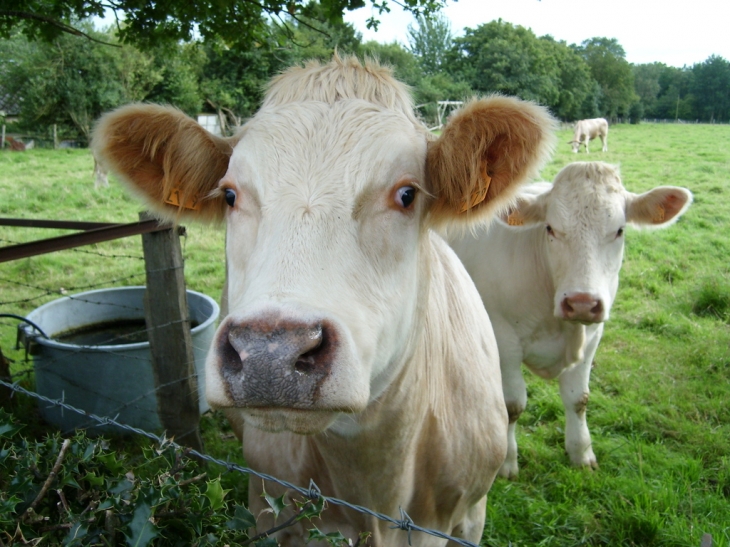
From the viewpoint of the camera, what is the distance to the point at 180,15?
13.4 ft

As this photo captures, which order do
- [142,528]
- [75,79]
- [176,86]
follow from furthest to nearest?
[176,86] < [75,79] < [142,528]

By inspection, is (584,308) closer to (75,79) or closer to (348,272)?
(348,272)

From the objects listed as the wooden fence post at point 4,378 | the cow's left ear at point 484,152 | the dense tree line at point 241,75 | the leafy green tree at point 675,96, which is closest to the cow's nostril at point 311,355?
the cow's left ear at point 484,152

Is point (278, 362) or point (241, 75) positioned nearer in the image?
point (278, 362)

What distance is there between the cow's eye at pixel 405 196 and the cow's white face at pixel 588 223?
1903 millimetres

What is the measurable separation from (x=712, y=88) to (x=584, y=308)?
67.6 m

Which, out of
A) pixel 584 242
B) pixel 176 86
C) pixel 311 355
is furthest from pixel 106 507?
pixel 176 86

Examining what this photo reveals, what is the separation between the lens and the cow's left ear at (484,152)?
1.72 meters

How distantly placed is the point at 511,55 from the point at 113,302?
31.3 m

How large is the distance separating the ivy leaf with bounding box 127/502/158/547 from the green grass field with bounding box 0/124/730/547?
2527 mm

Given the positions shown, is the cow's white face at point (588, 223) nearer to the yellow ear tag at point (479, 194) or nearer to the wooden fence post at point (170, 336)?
the yellow ear tag at point (479, 194)

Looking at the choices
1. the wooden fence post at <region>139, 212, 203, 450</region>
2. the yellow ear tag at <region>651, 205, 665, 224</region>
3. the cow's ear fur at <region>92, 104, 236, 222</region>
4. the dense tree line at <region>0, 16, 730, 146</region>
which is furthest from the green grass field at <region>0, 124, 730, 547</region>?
the dense tree line at <region>0, 16, 730, 146</region>

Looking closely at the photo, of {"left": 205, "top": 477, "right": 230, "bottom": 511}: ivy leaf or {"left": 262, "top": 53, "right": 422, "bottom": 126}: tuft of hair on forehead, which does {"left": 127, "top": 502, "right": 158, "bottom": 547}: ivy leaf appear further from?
{"left": 262, "top": 53, "right": 422, "bottom": 126}: tuft of hair on forehead

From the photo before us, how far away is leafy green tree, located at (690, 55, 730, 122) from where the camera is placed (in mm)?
55219
